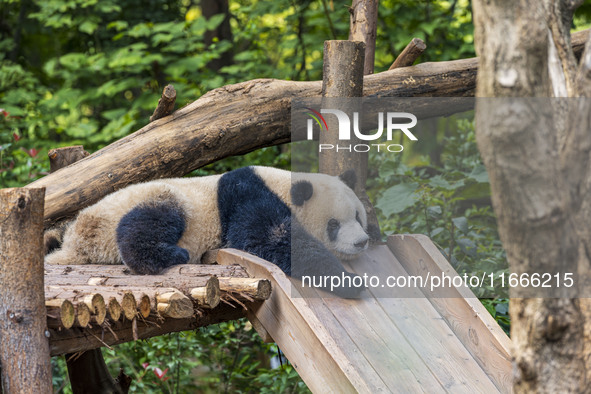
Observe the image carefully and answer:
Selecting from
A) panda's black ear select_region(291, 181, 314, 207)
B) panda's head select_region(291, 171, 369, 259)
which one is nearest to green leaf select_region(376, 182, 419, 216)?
panda's head select_region(291, 171, 369, 259)

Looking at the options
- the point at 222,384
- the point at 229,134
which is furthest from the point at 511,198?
the point at 222,384

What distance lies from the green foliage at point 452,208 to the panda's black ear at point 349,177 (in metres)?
0.80

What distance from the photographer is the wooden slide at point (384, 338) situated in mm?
2596

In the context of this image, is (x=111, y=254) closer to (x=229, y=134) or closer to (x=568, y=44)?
(x=229, y=134)

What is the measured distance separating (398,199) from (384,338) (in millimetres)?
1586

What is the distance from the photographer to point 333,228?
10.4 feet

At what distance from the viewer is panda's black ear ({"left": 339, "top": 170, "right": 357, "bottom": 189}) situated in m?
3.43

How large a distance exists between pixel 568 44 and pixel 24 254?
204 centimetres

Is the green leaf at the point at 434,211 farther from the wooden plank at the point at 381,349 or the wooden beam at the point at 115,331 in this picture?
the wooden beam at the point at 115,331

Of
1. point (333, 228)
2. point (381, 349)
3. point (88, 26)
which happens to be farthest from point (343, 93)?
point (88, 26)

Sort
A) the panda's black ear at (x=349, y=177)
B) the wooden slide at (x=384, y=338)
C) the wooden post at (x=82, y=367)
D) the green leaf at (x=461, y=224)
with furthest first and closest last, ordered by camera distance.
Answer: the green leaf at (x=461, y=224)
the wooden post at (x=82, y=367)
the panda's black ear at (x=349, y=177)
the wooden slide at (x=384, y=338)

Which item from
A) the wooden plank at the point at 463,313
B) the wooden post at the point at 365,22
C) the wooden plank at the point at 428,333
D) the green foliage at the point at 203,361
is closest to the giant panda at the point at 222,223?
the wooden plank at the point at 428,333

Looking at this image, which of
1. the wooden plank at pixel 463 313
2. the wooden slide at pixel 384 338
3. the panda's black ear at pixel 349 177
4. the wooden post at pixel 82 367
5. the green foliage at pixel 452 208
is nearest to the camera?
the wooden slide at pixel 384 338

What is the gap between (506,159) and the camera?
156 centimetres
